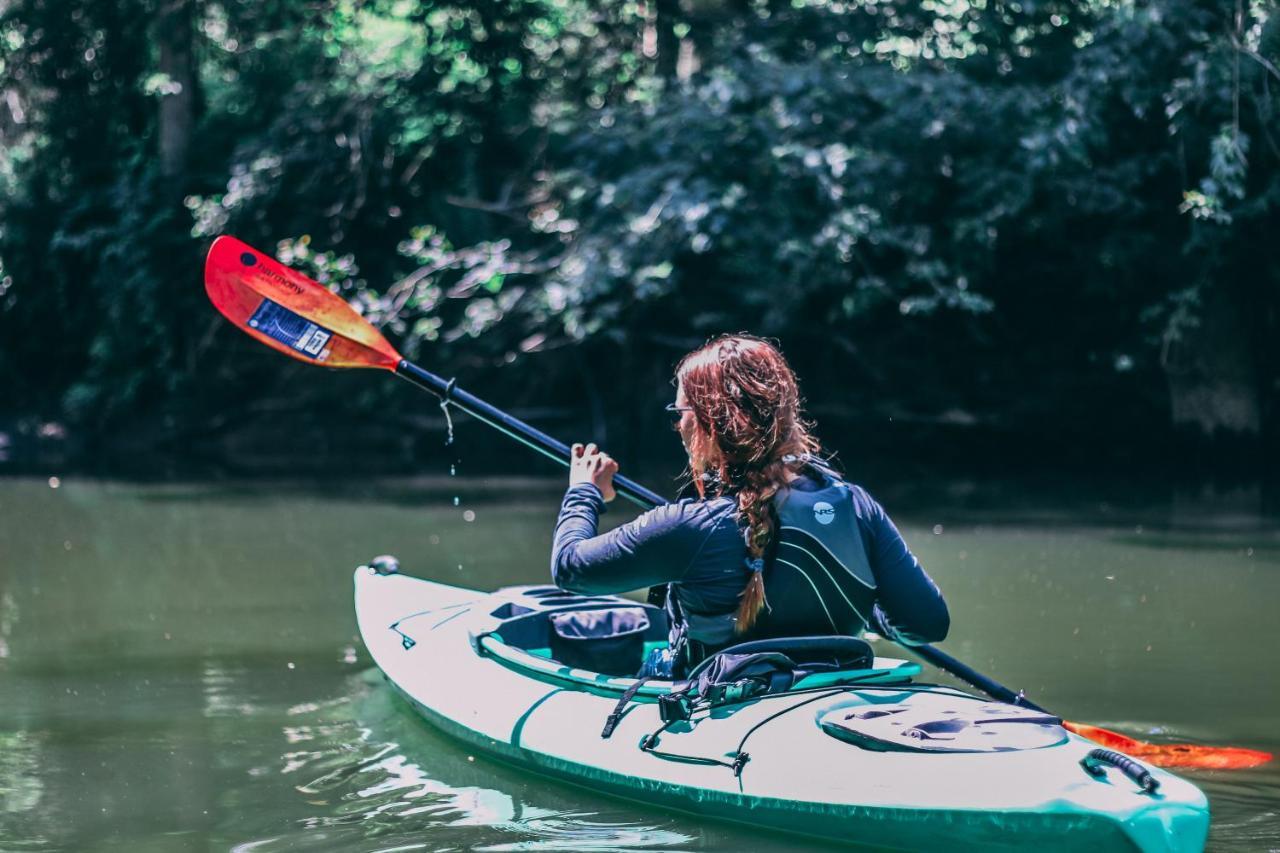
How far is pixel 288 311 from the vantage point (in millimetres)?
4922

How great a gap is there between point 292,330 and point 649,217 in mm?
5780

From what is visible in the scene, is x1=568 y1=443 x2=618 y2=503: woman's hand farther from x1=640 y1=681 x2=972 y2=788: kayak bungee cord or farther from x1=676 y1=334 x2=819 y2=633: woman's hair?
x1=640 y1=681 x2=972 y2=788: kayak bungee cord

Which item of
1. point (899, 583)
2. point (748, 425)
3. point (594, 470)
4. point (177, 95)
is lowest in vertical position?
point (899, 583)

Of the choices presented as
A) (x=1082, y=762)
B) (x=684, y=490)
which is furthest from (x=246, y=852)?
(x=1082, y=762)

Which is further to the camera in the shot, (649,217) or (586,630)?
(649,217)

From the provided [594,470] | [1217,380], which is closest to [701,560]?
[594,470]

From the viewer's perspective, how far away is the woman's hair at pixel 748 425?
10.1 ft

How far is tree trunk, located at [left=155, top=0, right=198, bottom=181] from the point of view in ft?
47.9

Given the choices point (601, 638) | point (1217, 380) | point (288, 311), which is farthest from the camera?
point (1217, 380)

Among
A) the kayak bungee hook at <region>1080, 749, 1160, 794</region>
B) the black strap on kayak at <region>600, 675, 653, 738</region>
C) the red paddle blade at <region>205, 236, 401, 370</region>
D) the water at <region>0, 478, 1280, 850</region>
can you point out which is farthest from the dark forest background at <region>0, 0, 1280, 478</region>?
the kayak bungee hook at <region>1080, 749, 1160, 794</region>

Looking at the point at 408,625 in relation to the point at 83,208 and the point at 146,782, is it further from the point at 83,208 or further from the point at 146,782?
the point at 83,208

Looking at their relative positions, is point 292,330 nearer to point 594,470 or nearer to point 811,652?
point 594,470

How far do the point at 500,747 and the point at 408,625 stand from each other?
1.02 meters

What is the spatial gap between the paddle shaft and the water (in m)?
0.56
